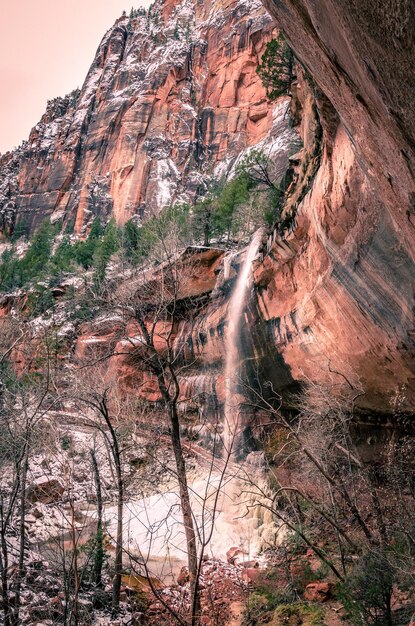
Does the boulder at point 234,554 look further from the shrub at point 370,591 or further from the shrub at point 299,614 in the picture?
the shrub at point 370,591

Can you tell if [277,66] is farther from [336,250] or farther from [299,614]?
[299,614]

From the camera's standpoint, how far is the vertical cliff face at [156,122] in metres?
61.6

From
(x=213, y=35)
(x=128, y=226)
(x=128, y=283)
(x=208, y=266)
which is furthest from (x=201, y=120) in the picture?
(x=128, y=283)

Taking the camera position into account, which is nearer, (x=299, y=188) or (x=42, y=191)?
(x=299, y=188)

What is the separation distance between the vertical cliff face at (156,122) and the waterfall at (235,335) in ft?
133

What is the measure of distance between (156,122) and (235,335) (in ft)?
195

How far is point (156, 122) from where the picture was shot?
66.7 m

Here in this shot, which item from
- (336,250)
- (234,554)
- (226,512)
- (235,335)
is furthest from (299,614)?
(235,335)

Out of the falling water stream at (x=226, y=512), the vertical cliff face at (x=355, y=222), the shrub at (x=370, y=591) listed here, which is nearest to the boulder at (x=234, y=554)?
the falling water stream at (x=226, y=512)

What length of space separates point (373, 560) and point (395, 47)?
270 inches

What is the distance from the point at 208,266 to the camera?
75.3 feet

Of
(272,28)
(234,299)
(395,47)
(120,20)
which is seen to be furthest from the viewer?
(120,20)

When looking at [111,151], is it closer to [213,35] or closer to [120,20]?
[213,35]

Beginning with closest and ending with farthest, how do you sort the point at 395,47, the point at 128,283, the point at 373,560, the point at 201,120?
1. the point at 395,47
2. the point at 373,560
3. the point at 128,283
4. the point at 201,120
